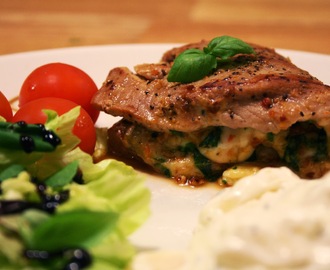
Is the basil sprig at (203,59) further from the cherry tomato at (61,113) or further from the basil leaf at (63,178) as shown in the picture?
the basil leaf at (63,178)

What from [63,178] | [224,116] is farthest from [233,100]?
[63,178]

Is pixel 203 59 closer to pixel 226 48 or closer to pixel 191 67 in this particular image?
pixel 191 67

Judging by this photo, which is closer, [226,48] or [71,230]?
[71,230]

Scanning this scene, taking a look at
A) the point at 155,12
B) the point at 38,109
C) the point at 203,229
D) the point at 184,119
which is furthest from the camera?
the point at 155,12

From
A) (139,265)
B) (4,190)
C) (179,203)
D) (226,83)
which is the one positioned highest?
(226,83)

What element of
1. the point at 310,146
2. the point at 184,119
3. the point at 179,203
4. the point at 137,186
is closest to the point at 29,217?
the point at 137,186

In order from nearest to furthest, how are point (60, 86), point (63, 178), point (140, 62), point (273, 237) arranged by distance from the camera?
point (273, 237), point (63, 178), point (60, 86), point (140, 62)

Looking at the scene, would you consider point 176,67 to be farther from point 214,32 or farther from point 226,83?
point 214,32

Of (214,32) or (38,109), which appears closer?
(38,109)
